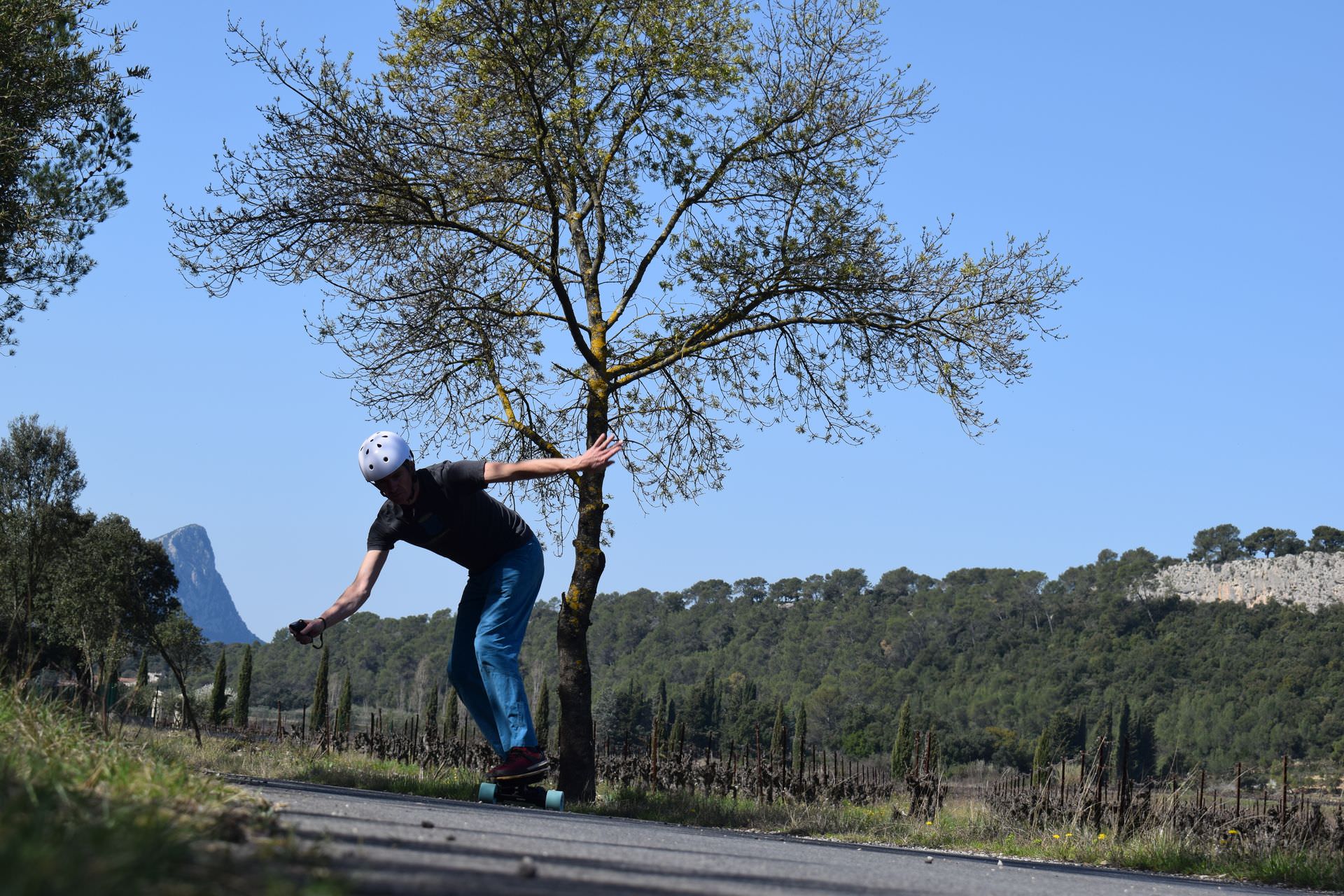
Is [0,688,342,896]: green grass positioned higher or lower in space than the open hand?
lower

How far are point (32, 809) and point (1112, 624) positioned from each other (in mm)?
100061

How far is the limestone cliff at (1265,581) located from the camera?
3743 inches

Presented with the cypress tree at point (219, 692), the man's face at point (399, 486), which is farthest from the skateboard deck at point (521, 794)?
the cypress tree at point (219, 692)

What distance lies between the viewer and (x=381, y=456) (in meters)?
7.11

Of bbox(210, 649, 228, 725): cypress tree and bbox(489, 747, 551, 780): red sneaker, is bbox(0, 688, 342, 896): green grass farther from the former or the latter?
bbox(210, 649, 228, 725): cypress tree

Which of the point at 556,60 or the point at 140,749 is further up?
the point at 556,60

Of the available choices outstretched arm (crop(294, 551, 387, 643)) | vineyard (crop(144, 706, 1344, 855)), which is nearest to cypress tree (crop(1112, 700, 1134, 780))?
vineyard (crop(144, 706, 1344, 855))

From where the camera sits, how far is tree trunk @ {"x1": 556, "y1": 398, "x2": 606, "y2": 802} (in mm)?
12039

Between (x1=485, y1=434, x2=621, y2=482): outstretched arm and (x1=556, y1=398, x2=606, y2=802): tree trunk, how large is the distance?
4.72 metres

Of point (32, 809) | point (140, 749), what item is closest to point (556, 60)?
point (140, 749)

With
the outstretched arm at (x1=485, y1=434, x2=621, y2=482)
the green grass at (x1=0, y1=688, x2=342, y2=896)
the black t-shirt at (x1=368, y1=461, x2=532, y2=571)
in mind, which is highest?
the outstretched arm at (x1=485, y1=434, x2=621, y2=482)

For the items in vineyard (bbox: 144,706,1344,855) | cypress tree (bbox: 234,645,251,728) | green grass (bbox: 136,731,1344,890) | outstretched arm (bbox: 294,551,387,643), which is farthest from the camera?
cypress tree (bbox: 234,645,251,728)

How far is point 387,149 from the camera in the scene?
12.5 m

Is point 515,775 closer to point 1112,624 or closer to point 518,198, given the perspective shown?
point 518,198
